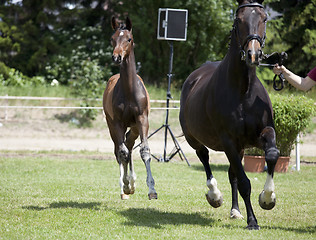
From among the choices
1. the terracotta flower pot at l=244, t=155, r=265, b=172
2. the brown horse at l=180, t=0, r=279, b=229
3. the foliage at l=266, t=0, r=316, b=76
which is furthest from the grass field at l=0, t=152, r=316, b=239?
the foliage at l=266, t=0, r=316, b=76

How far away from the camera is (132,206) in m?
6.87

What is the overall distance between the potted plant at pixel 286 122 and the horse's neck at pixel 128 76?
15.0 ft

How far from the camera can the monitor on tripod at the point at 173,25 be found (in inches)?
490

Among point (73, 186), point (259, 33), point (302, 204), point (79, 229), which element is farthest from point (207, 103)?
point (73, 186)

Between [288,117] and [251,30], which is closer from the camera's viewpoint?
[251,30]

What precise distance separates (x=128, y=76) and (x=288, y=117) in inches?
189

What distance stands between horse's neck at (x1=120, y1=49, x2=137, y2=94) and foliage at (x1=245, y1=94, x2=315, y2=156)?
457 centimetres

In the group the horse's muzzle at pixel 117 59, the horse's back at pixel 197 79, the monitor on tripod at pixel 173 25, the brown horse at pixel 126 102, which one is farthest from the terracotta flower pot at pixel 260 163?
the horse's muzzle at pixel 117 59

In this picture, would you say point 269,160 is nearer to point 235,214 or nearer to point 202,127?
point 202,127

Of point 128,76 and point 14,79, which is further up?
point 128,76

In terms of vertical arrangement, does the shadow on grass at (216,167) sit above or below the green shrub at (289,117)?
below

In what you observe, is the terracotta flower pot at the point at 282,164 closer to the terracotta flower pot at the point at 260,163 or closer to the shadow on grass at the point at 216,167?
the terracotta flower pot at the point at 260,163

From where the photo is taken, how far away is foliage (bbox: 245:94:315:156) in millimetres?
10609

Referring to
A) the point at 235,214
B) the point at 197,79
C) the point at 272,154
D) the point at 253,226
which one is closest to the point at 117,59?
the point at 197,79
